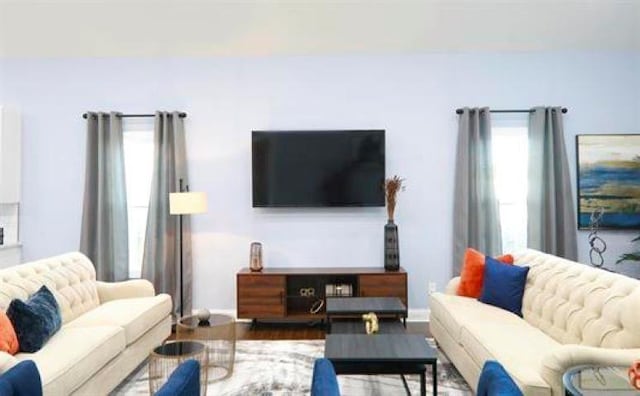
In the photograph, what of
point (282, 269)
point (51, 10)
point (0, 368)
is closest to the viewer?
point (0, 368)

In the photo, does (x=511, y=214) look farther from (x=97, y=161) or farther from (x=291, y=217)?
(x=97, y=161)

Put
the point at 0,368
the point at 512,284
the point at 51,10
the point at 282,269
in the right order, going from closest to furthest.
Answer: the point at 0,368
the point at 512,284
the point at 51,10
the point at 282,269

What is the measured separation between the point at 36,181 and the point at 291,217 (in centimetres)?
298

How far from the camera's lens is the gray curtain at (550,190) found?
216 inches

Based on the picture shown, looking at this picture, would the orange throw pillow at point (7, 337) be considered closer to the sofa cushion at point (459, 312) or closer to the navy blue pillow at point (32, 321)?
the navy blue pillow at point (32, 321)

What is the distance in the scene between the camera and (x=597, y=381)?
2.17 metres

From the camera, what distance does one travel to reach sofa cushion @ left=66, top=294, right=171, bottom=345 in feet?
11.9

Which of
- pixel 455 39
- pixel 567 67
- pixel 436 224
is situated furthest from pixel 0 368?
pixel 567 67

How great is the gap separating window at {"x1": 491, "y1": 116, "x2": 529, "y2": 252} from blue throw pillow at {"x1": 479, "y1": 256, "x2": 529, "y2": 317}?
1.77 metres

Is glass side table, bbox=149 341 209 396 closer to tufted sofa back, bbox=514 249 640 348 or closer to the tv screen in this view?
tufted sofa back, bbox=514 249 640 348

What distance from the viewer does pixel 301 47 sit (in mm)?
5602

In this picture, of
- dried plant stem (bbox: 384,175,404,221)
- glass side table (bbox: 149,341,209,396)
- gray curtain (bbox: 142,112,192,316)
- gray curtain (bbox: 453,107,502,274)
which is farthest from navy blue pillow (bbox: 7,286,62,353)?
gray curtain (bbox: 453,107,502,274)

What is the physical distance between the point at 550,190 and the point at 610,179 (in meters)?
0.79

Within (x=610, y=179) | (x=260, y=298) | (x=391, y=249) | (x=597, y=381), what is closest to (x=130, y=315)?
(x=260, y=298)
